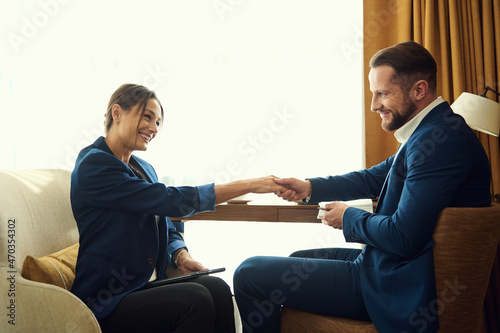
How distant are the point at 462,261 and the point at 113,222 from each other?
3.52 feet

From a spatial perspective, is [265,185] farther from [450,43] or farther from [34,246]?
[450,43]

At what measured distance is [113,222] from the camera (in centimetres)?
137

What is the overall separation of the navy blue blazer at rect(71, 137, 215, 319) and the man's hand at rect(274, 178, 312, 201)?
506 mm

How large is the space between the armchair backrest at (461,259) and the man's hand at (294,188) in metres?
0.77

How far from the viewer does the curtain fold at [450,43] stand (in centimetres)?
248

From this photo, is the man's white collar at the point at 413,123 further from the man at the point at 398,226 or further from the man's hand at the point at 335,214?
the man's hand at the point at 335,214

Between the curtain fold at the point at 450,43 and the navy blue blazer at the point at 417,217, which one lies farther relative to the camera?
the curtain fold at the point at 450,43

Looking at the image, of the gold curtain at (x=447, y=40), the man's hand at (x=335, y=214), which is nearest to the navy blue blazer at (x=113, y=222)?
the man's hand at (x=335, y=214)

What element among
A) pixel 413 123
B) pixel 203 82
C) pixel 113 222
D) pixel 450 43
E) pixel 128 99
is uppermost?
pixel 450 43

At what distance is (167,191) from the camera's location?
142 cm

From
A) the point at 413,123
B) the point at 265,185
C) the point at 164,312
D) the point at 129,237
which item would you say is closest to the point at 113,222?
the point at 129,237

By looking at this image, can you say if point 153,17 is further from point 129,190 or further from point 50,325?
point 50,325

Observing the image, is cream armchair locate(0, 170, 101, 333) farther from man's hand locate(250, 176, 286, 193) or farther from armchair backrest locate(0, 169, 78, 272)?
man's hand locate(250, 176, 286, 193)

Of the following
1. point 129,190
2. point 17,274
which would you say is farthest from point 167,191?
point 17,274
